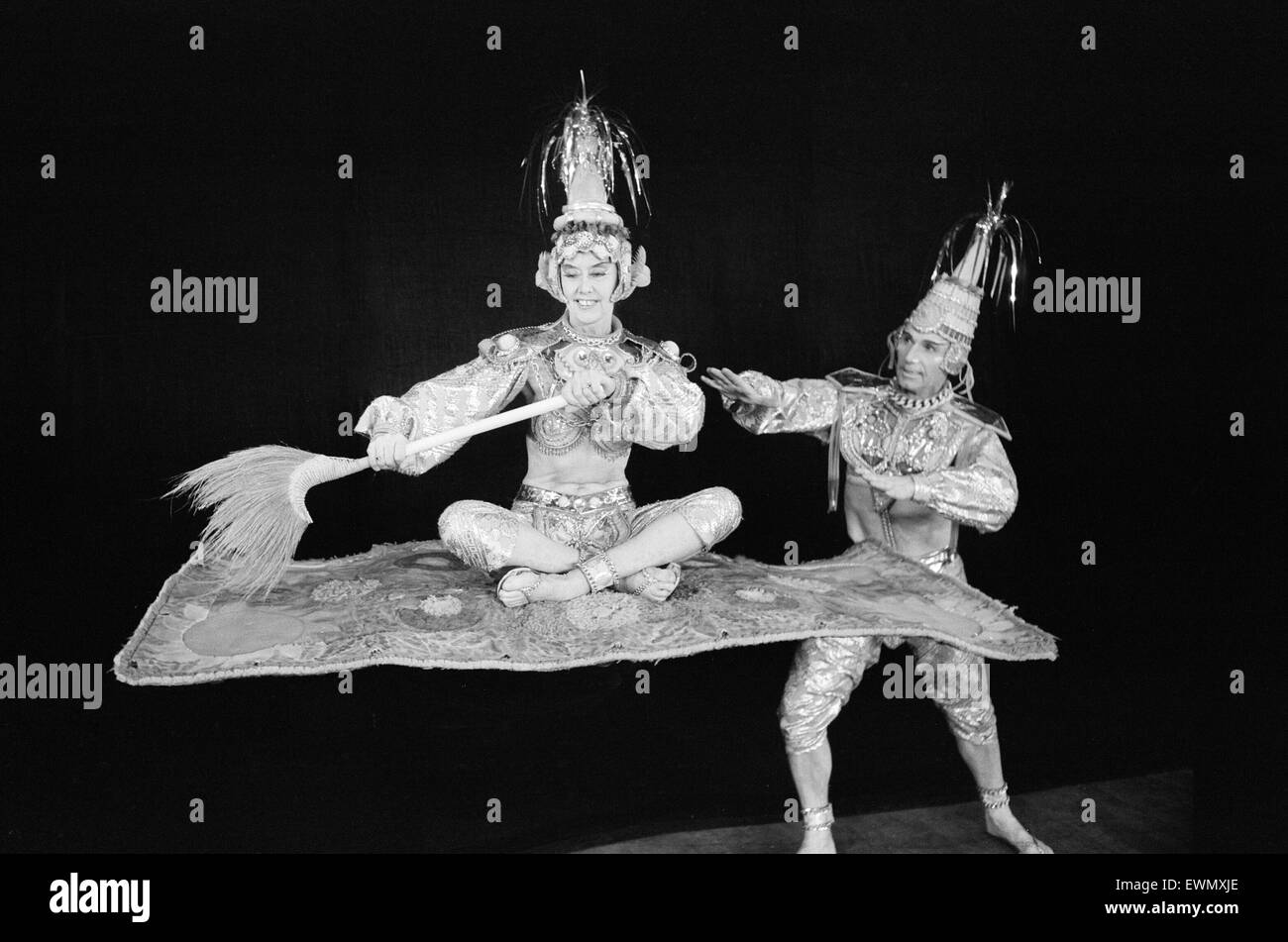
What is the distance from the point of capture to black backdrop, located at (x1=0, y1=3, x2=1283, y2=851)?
15.1 ft

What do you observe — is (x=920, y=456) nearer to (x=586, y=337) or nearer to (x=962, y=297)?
(x=962, y=297)

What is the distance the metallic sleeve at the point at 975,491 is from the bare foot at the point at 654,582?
69cm

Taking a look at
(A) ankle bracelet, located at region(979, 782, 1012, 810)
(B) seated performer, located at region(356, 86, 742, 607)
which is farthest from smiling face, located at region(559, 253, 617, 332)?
(A) ankle bracelet, located at region(979, 782, 1012, 810)

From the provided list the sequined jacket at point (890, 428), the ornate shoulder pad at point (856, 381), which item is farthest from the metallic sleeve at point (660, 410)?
the ornate shoulder pad at point (856, 381)

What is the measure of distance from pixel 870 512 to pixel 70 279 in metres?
2.51

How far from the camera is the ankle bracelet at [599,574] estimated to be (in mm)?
4016

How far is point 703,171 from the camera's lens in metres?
5.06

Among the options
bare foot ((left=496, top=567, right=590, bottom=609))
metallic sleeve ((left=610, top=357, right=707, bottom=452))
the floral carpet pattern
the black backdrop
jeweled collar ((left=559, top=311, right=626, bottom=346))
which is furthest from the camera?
the black backdrop

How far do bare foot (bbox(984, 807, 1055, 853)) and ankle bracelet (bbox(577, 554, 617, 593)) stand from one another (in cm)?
127

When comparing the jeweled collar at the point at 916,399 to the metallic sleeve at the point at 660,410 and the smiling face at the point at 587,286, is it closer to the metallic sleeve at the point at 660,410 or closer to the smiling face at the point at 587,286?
the metallic sleeve at the point at 660,410

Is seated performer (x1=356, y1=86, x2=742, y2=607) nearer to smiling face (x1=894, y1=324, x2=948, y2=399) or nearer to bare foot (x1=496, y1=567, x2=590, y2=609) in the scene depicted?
bare foot (x1=496, y1=567, x2=590, y2=609)

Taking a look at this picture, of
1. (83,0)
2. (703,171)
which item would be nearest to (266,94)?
(83,0)

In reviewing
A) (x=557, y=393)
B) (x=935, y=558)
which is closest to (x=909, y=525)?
(x=935, y=558)

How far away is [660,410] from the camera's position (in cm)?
410
